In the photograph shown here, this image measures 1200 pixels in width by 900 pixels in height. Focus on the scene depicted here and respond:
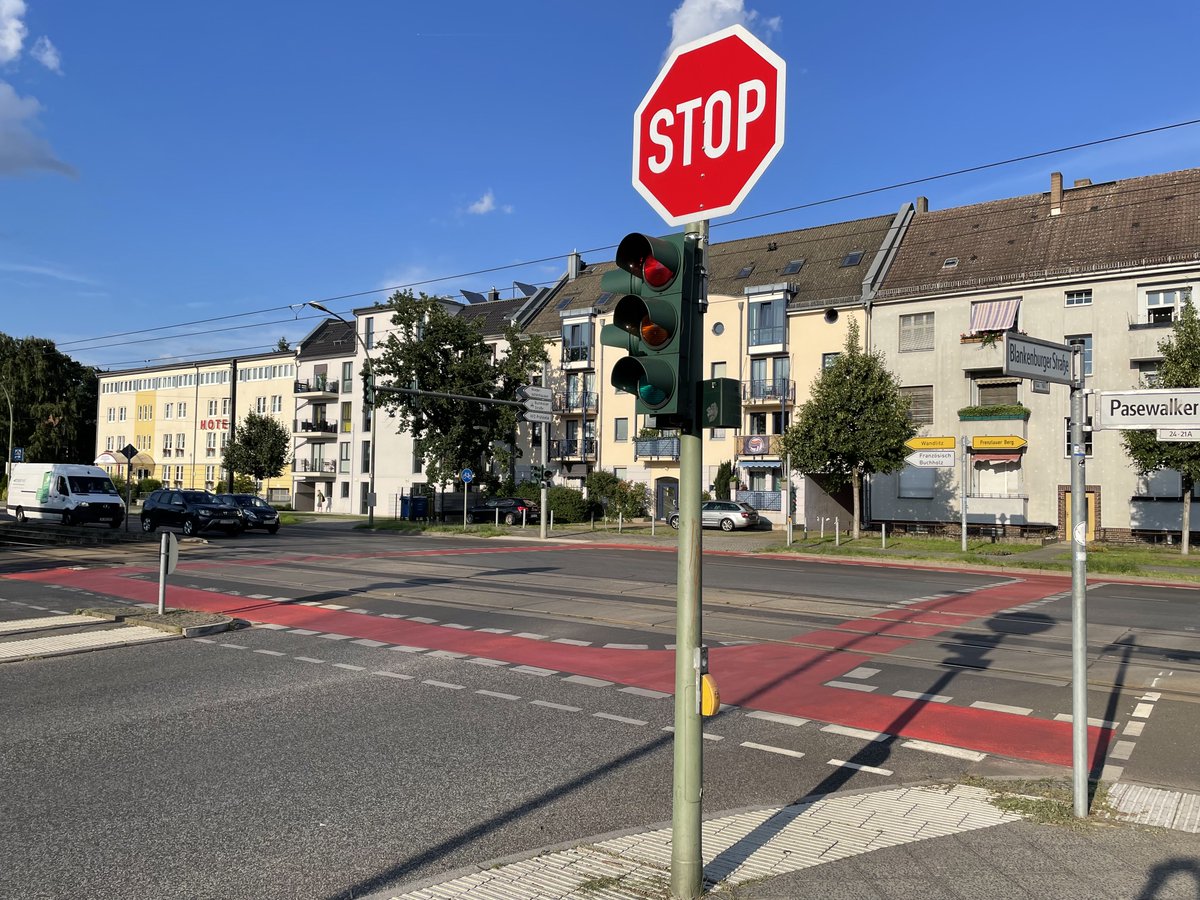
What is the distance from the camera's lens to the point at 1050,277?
122ft

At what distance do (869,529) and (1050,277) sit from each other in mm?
12895

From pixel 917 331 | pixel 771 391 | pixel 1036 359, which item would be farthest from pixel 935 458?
pixel 1036 359

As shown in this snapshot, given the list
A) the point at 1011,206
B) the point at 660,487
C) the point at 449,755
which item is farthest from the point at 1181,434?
the point at 660,487

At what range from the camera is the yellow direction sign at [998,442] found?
123ft

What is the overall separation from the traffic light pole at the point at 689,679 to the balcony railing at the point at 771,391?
4081 centimetres

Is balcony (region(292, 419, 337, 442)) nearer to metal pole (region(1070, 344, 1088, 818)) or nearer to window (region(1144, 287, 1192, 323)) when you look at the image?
window (region(1144, 287, 1192, 323))

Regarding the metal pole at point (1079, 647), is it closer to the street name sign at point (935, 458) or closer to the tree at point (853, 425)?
the street name sign at point (935, 458)

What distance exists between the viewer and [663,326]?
13.1ft

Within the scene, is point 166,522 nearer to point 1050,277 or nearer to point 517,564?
point 517,564

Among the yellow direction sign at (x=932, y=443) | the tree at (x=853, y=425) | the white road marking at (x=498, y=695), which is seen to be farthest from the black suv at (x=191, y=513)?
the white road marking at (x=498, y=695)

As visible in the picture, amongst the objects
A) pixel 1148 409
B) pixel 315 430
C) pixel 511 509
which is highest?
pixel 315 430

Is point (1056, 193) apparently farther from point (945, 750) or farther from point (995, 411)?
point (945, 750)

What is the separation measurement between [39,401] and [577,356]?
57100 mm

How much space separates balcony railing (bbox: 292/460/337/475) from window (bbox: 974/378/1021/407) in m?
42.9
